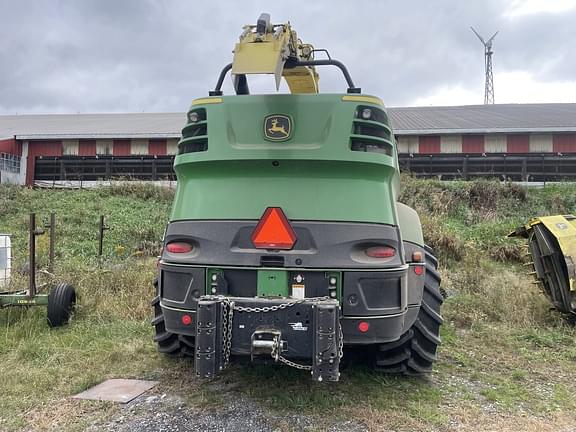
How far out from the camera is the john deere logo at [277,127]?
3414 millimetres

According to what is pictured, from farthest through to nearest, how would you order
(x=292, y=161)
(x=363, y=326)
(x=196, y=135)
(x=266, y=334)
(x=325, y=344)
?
(x=196, y=135) < (x=292, y=161) < (x=363, y=326) < (x=266, y=334) < (x=325, y=344)

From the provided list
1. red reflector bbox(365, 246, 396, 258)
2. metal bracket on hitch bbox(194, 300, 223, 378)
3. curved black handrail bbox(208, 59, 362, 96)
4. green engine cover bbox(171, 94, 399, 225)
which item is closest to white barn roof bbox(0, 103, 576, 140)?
curved black handrail bbox(208, 59, 362, 96)

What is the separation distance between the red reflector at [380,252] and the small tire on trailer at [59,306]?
3842 millimetres

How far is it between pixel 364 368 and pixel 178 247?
185cm

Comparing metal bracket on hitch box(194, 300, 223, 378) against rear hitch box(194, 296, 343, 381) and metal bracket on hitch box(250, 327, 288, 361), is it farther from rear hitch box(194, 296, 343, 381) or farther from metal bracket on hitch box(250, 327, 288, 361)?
metal bracket on hitch box(250, 327, 288, 361)

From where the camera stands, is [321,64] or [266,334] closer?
[266,334]

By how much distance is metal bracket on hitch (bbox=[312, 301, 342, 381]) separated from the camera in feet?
9.63

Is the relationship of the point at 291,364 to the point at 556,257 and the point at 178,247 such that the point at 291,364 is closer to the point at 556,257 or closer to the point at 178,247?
the point at 178,247

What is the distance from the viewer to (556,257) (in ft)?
18.9

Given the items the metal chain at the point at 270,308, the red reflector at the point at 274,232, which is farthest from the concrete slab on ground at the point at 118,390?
the red reflector at the point at 274,232

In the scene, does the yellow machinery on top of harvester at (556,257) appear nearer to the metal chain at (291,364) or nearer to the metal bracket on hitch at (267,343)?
the metal chain at (291,364)

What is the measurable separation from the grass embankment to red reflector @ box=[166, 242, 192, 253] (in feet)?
Answer: 3.53

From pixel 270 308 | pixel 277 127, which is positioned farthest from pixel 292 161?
pixel 270 308

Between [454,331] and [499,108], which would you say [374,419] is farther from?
[499,108]
